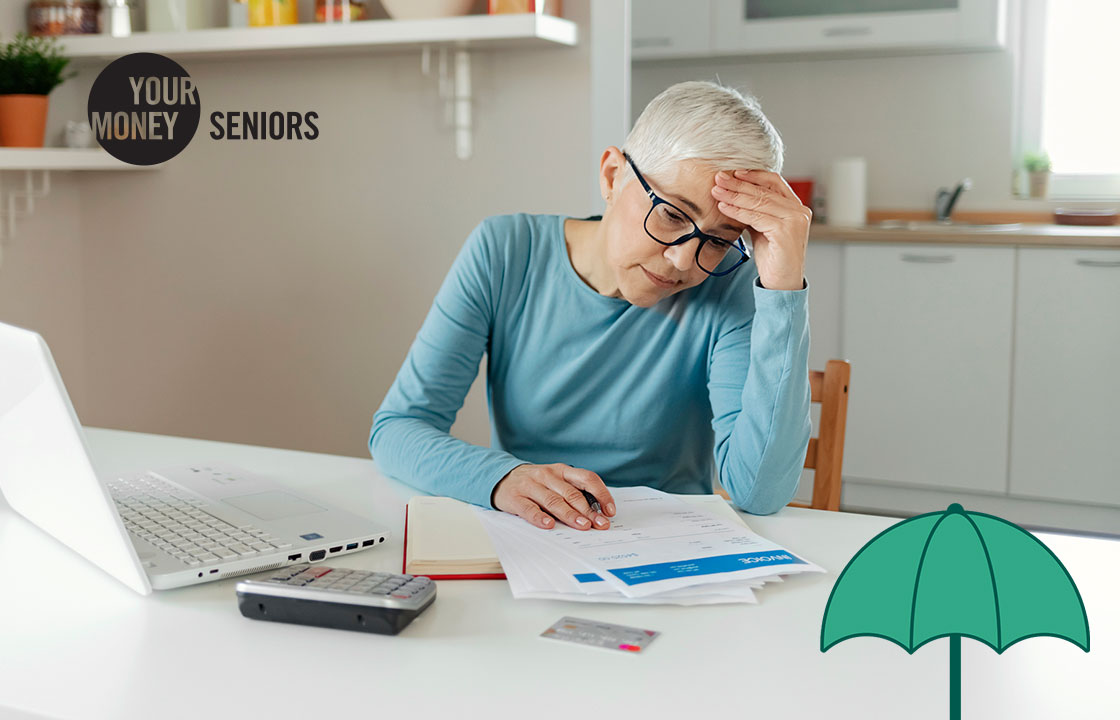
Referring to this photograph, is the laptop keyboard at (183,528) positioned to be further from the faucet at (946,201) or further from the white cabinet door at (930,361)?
the faucet at (946,201)

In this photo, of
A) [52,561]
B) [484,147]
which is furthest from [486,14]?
[52,561]

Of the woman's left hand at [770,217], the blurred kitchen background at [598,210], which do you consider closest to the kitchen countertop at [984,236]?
the blurred kitchen background at [598,210]

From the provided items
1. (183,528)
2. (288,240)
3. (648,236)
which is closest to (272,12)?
(288,240)

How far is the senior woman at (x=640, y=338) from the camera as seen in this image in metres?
1.27

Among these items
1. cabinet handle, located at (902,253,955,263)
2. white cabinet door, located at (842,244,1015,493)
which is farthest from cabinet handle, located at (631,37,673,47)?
cabinet handle, located at (902,253,955,263)

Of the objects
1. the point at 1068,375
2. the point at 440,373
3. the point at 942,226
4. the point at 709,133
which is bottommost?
the point at 1068,375

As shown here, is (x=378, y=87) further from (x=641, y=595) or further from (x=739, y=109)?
(x=641, y=595)

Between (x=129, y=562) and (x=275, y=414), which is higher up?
(x=129, y=562)

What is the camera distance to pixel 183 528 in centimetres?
106

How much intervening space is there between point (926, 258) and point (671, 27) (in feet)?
4.28

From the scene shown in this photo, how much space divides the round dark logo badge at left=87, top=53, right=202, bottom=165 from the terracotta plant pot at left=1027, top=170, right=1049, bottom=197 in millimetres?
2833

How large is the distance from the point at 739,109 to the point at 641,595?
2.16ft

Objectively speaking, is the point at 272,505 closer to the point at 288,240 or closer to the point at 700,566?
the point at 700,566

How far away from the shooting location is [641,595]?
0.88 metres
